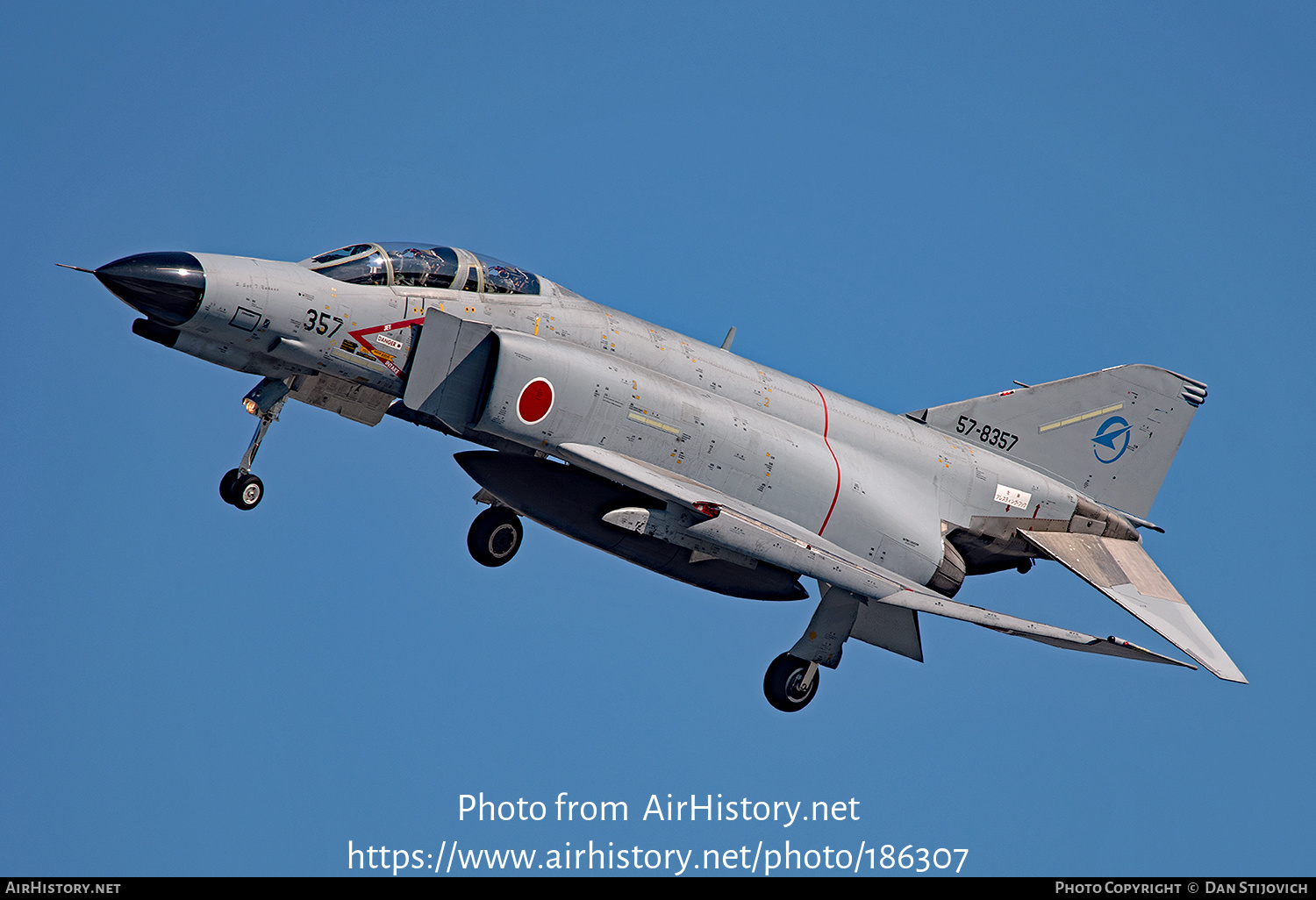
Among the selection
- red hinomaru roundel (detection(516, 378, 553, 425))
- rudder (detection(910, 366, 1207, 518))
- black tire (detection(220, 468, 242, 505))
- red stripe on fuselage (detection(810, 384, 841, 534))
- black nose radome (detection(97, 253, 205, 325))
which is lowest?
black tire (detection(220, 468, 242, 505))

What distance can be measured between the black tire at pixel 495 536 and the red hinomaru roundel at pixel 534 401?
291 centimetres

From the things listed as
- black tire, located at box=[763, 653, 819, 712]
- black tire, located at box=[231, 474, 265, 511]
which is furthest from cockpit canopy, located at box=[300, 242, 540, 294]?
black tire, located at box=[763, 653, 819, 712]

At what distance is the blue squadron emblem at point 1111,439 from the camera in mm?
19141

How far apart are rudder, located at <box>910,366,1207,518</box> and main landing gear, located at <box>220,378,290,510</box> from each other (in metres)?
8.09

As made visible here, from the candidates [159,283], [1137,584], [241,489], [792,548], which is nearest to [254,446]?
[241,489]

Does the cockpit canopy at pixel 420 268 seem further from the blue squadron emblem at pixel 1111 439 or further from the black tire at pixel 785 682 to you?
the blue squadron emblem at pixel 1111 439

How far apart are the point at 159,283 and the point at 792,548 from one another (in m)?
6.85

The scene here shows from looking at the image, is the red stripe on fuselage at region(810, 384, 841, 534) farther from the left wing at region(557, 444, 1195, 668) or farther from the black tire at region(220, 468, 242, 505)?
the black tire at region(220, 468, 242, 505)

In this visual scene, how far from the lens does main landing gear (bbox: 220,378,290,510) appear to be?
14.8 m

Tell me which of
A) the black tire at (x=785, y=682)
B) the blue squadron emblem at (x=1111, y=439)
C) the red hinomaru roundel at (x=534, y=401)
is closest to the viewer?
the red hinomaru roundel at (x=534, y=401)

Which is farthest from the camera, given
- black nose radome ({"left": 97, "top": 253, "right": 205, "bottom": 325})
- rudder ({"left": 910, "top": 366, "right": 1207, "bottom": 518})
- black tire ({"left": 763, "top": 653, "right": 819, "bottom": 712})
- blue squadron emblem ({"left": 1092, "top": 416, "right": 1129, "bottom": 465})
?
blue squadron emblem ({"left": 1092, "top": 416, "right": 1129, "bottom": 465})

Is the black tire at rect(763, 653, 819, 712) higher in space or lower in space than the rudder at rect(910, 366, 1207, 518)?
lower

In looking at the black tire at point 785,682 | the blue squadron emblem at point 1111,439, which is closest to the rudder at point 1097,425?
the blue squadron emblem at point 1111,439

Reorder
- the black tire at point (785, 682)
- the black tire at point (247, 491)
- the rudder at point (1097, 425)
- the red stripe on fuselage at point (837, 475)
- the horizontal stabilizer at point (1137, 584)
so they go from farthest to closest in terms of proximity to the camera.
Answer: the rudder at point (1097, 425)
the black tire at point (785, 682)
the horizontal stabilizer at point (1137, 584)
the red stripe on fuselage at point (837, 475)
the black tire at point (247, 491)
